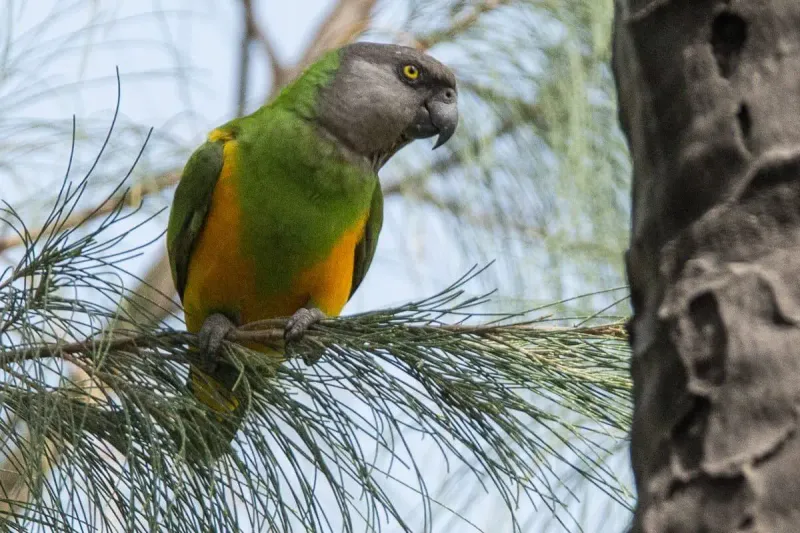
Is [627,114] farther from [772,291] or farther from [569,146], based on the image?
[569,146]

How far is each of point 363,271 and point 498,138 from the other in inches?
27.3

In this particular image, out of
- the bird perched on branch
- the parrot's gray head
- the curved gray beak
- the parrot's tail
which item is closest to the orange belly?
the bird perched on branch

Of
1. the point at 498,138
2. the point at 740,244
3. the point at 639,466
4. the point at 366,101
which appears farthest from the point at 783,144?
the point at 498,138

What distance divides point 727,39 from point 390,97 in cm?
233

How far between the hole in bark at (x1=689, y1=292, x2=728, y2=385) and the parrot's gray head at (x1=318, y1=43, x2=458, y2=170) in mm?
2253

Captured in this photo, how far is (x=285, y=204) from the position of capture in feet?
8.65

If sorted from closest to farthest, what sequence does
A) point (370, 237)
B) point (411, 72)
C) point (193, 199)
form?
1. point (193, 199)
2. point (370, 237)
3. point (411, 72)

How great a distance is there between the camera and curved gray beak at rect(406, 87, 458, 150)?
3061 mm

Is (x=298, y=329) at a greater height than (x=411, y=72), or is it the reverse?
(x=411, y=72)

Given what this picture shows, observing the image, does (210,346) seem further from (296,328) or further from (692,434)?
(692,434)

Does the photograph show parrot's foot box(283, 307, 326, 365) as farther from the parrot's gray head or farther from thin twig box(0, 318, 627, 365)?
the parrot's gray head

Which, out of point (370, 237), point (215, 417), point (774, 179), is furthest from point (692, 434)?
Result: point (370, 237)

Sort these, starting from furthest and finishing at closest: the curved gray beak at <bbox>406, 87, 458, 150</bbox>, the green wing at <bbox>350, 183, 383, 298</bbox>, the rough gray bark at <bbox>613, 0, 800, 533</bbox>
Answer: the curved gray beak at <bbox>406, 87, 458, 150</bbox>
the green wing at <bbox>350, 183, 383, 298</bbox>
the rough gray bark at <bbox>613, 0, 800, 533</bbox>

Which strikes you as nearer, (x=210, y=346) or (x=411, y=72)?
(x=210, y=346)
